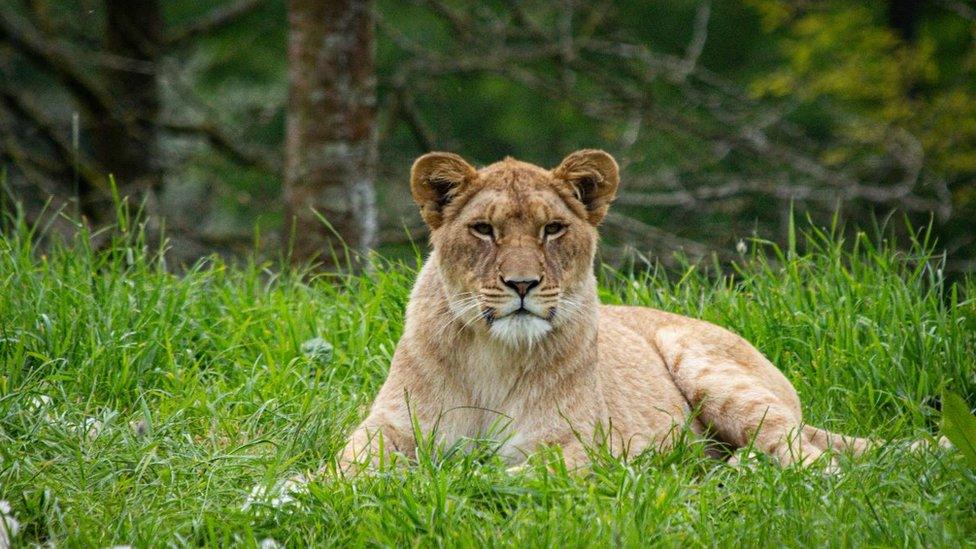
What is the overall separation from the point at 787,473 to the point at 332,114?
482cm

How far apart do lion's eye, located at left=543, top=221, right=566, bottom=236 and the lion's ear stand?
232 millimetres

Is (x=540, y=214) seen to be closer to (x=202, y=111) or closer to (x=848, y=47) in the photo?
(x=202, y=111)

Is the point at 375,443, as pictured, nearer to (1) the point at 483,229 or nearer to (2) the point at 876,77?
(1) the point at 483,229

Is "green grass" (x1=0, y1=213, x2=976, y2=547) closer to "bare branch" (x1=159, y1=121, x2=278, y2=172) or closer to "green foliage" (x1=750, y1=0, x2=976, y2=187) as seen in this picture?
"bare branch" (x1=159, y1=121, x2=278, y2=172)

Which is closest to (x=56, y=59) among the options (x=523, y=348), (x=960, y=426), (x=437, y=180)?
(x=437, y=180)

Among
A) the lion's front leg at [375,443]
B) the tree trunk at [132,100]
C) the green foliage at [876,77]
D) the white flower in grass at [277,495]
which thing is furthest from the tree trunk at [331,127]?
the green foliage at [876,77]

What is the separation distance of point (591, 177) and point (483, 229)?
1.81 feet

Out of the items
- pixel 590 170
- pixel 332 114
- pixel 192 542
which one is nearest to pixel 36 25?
pixel 332 114

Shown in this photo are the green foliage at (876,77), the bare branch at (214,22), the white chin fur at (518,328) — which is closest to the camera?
the white chin fur at (518,328)

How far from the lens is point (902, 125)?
43.8 ft

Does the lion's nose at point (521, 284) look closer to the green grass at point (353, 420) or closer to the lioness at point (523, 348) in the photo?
the lioness at point (523, 348)

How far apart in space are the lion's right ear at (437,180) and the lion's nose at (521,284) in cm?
58

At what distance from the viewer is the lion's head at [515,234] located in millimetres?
4508

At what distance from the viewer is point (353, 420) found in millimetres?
4891
